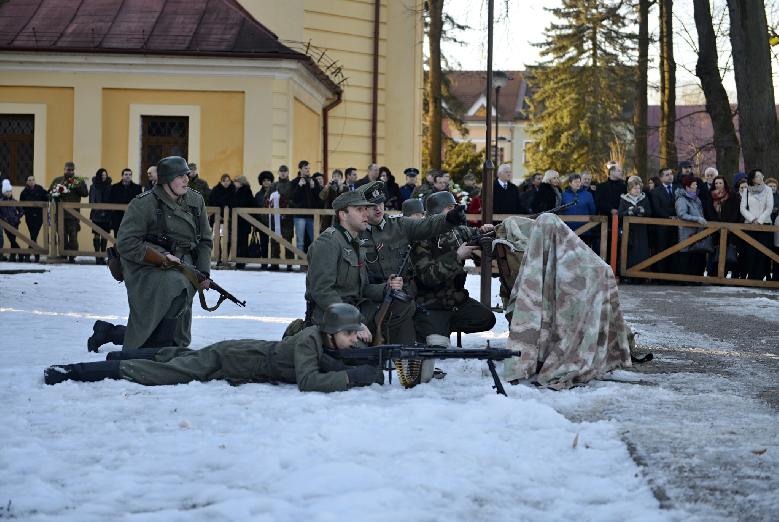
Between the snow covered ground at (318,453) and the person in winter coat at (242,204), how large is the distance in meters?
12.9

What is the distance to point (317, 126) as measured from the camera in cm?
2931

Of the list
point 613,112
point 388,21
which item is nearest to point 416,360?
point 388,21

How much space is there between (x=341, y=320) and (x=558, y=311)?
5.46 ft

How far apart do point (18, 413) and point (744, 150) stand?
59.5ft

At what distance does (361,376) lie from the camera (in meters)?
8.05

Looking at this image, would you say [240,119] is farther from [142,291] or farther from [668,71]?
[142,291]

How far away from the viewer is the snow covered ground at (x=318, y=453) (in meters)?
5.18

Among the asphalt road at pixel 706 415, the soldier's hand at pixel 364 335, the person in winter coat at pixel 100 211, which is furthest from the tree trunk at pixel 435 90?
the soldier's hand at pixel 364 335

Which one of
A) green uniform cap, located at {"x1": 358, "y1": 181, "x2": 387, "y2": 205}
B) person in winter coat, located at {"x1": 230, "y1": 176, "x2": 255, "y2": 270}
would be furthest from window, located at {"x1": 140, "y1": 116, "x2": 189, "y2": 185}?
green uniform cap, located at {"x1": 358, "y1": 181, "x2": 387, "y2": 205}

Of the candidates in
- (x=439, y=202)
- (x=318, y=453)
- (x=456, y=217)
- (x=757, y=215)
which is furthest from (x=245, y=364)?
(x=757, y=215)

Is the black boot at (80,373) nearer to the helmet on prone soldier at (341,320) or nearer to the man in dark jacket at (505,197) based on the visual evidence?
the helmet on prone soldier at (341,320)

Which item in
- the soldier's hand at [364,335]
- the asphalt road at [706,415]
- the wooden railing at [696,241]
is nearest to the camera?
the asphalt road at [706,415]

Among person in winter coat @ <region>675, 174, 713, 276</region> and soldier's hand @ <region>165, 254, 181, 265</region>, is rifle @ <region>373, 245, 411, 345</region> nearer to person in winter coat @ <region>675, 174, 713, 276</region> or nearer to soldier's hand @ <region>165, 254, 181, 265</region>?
soldier's hand @ <region>165, 254, 181, 265</region>

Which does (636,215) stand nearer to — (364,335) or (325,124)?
(325,124)
